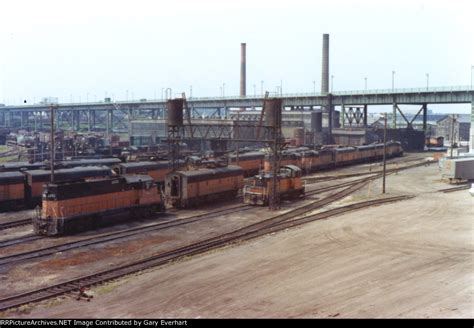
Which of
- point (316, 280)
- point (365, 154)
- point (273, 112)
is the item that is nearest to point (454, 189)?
point (273, 112)

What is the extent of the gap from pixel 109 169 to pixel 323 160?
33.3 m

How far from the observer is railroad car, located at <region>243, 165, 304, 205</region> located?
43.4 m

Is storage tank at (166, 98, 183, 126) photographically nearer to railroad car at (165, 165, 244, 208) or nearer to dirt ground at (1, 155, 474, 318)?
railroad car at (165, 165, 244, 208)

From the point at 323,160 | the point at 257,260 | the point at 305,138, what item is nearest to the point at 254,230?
the point at 257,260

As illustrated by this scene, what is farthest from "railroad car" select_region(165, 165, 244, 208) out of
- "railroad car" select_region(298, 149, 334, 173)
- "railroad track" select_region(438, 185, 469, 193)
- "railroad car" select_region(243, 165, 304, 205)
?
"railroad car" select_region(298, 149, 334, 173)

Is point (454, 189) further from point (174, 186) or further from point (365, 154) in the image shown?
point (365, 154)

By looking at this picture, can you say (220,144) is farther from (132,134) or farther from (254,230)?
(132,134)

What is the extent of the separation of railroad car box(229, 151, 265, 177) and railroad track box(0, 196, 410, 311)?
20.9m

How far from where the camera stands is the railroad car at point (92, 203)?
31.7m

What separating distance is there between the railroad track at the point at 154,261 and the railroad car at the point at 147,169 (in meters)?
15.8

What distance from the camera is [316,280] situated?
22547 millimetres

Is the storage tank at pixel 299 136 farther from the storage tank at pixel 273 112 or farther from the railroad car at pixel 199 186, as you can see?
the storage tank at pixel 273 112

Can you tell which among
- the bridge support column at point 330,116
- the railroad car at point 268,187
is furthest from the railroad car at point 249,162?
the bridge support column at point 330,116

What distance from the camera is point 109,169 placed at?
46438 millimetres
